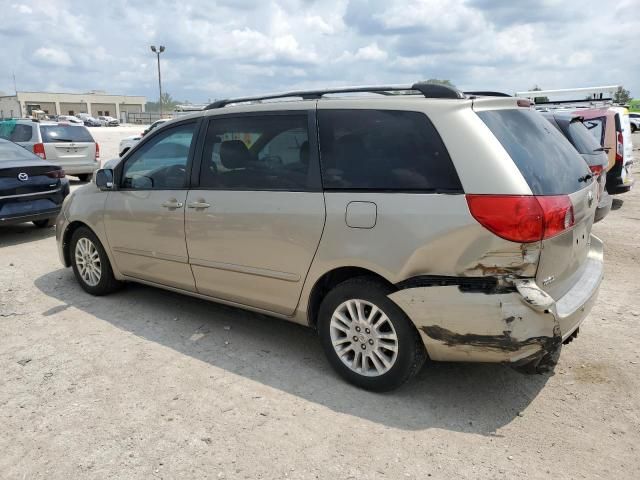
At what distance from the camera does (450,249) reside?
2.90m

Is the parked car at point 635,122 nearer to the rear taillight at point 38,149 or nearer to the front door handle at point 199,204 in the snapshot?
the rear taillight at point 38,149

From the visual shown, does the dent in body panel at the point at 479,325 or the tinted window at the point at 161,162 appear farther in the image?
the tinted window at the point at 161,162

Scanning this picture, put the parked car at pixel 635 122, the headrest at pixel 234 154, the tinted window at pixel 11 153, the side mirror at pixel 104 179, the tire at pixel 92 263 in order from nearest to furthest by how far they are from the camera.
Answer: the headrest at pixel 234 154, the side mirror at pixel 104 179, the tire at pixel 92 263, the tinted window at pixel 11 153, the parked car at pixel 635 122

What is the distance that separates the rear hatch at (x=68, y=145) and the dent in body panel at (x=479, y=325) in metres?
12.3

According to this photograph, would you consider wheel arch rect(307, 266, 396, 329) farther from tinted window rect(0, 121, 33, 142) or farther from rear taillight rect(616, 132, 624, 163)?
tinted window rect(0, 121, 33, 142)

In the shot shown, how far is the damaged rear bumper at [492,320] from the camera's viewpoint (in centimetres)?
282

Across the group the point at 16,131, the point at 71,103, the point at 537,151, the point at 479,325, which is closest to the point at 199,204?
the point at 479,325

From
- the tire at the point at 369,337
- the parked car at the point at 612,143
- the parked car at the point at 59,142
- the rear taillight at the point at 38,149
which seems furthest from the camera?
the parked car at the point at 59,142

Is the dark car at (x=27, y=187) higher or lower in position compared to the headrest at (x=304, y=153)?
lower

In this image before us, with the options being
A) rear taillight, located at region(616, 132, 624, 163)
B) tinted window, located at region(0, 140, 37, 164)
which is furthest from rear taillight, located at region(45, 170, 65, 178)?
rear taillight, located at region(616, 132, 624, 163)

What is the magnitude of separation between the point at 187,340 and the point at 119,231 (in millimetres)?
1305

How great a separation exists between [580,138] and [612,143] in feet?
7.03

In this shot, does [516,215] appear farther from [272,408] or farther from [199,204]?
[199,204]

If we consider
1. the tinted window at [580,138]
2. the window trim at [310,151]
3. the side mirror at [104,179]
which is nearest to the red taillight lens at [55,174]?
the side mirror at [104,179]
